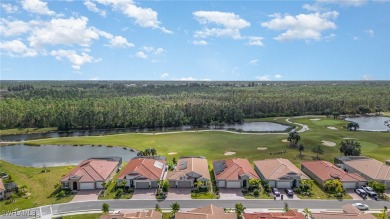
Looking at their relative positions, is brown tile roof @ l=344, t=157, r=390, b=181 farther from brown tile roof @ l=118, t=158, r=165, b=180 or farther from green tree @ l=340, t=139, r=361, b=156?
brown tile roof @ l=118, t=158, r=165, b=180

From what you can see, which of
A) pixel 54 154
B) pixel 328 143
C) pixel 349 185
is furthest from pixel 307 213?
pixel 54 154

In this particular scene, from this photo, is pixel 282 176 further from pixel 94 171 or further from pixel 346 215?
pixel 94 171

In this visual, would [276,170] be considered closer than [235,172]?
No

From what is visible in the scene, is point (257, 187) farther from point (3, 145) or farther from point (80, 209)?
point (3, 145)

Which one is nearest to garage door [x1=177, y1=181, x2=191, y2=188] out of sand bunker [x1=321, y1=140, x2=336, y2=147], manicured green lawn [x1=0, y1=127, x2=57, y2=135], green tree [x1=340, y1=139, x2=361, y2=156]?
green tree [x1=340, y1=139, x2=361, y2=156]

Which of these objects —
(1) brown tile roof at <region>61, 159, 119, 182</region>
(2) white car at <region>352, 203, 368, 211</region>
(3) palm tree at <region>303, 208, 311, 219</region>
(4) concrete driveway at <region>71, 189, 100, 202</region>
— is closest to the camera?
(3) palm tree at <region>303, 208, 311, 219</region>

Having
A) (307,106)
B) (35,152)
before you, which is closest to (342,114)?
(307,106)
